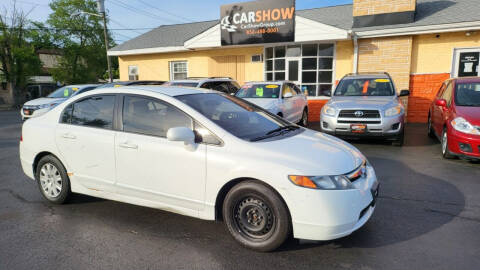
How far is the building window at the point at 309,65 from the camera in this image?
509 inches

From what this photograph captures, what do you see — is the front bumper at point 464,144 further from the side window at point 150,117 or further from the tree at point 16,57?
the tree at point 16,57

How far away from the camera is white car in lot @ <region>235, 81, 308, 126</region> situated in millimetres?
8805

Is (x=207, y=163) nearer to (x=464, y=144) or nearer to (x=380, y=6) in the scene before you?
(x=464, y=144)

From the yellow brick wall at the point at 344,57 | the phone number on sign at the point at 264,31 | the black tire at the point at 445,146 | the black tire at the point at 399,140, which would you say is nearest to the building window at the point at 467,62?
the yellow brick wall at the point at 344,57

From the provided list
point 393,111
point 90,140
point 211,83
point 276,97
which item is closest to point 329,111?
point 393,111

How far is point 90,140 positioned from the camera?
386cm

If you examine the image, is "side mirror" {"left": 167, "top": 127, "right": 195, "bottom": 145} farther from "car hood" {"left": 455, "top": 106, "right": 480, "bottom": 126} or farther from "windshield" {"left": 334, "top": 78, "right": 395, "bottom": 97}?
"windshield" {"left": 334, "top": 78, "right": 395, "bottom": 97}

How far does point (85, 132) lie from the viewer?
394 centimetres

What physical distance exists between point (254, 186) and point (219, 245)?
794 millimetres

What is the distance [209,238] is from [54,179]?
238 centimetres

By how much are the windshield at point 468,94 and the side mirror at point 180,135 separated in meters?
5.91

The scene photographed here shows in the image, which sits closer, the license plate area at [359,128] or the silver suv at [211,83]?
the license plate area at [359,128]

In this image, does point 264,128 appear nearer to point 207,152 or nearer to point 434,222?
point 207,152

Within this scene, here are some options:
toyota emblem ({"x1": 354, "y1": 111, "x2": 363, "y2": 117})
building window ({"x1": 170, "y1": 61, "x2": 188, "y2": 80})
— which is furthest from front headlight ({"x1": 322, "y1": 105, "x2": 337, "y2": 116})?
building window ({"x1": 170, "y1": 61, "x2": 188, "y2": 80})
